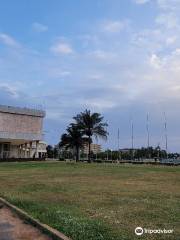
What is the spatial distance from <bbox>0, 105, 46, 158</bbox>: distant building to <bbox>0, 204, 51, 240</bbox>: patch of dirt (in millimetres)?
71281

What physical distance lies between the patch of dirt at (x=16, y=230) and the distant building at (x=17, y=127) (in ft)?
234

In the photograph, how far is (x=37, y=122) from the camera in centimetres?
8969

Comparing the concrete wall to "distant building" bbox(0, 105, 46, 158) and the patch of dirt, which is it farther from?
the patch of dirt

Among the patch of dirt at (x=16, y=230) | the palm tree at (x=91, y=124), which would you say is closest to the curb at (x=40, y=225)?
the patch of dirt at (x=16, y=230)

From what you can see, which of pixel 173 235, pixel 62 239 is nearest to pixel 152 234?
pixel 173 235

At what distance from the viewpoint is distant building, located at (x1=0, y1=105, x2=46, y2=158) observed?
83938mm

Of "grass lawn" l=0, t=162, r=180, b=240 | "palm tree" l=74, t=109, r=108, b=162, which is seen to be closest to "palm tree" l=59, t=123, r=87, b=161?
"palm tree" l=74, t=109, r=108, b=162

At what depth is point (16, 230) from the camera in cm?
1011

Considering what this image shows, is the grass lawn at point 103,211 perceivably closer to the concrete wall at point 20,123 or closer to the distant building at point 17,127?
the distant building at point 17,127

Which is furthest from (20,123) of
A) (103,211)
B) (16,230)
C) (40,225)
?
(40,225)

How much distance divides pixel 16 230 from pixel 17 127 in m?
77.7

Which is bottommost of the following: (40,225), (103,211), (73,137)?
(40,225)

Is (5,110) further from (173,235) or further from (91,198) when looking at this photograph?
(173,235)

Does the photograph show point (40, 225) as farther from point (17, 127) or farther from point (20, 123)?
point (20, 123)
